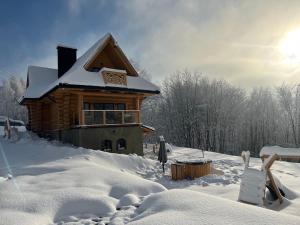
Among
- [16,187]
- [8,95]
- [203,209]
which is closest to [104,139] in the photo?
[16,187]

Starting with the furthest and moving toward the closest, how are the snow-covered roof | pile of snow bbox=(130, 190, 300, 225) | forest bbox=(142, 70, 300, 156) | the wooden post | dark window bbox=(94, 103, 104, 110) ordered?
forest bbox=(142, 70, 300, 156)
dark window bbox=(94, 103, 104, 110)
the snow-covered roof
the wooden post
pile of snow bbox=(130, 190, 300, 225)

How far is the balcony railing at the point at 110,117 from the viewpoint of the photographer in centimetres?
1513

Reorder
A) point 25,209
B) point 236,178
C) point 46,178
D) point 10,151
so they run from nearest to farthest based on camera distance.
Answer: point 25,209
point 46,178
point 236,178
point 10,151

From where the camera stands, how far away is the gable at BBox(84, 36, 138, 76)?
17.5 metres

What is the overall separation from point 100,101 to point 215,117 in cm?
2579

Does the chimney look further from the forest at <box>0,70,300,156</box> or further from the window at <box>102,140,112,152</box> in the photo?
the forest at <box>0,70,300,156</box>

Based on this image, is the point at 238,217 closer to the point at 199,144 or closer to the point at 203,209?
the point at 203,209

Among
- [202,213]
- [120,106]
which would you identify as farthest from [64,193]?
[120,106]

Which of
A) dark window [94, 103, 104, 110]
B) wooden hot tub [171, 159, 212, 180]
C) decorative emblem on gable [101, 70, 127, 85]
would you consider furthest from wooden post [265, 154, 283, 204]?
dark window [94, 103, 104, 110]

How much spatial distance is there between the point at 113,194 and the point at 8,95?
66928 millimetres

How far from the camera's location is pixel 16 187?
607 cm

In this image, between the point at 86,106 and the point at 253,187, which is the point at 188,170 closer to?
the point at 253,187

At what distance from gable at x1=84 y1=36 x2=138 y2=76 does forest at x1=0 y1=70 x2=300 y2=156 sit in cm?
2116

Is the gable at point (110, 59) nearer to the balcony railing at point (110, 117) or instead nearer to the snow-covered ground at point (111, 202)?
the balcony railing at point (110, 117)
